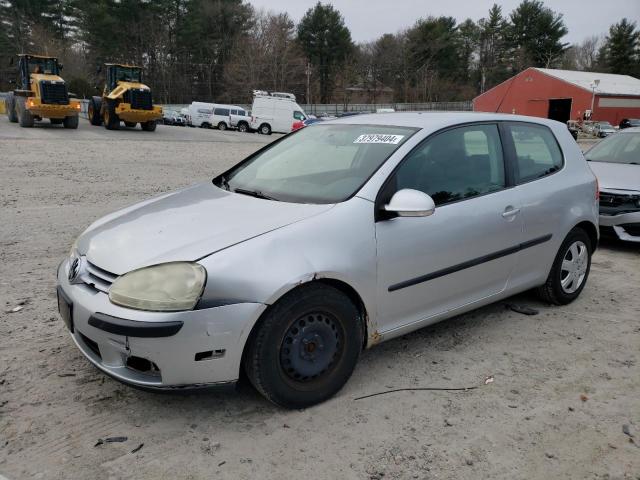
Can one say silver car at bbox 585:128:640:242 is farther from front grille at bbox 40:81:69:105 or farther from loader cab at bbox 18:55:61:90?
loader cab at bbox 18:55:61:90

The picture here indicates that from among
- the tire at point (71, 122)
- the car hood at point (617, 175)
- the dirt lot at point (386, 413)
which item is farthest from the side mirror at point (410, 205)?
the tire at point (71, 122)

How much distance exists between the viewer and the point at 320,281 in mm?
2783

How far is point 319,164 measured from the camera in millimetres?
3619

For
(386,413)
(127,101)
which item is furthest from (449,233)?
(127,101)

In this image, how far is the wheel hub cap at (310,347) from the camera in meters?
2.74

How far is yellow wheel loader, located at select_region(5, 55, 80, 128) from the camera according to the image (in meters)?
22.4

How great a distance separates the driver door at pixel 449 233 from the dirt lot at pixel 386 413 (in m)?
0.42

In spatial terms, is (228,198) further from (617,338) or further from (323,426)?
(617,338)

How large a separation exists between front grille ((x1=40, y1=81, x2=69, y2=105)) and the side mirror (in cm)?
2332

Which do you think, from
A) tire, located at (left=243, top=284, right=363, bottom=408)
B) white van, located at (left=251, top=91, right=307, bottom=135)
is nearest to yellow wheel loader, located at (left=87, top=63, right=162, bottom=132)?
white van, located at (left=251, top=91, right=307, bottom=135)

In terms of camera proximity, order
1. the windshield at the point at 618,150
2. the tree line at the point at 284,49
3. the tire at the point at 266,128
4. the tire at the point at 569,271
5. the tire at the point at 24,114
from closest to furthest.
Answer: the tire at the point at 569,271 → the windshield at the point at 618,150 → the tire at the point at 24,114 → the tire at the point at 266,128 → the tree line at the point at 284,49

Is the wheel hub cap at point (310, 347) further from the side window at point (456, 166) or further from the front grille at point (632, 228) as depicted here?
the front grille at point (632, 228)

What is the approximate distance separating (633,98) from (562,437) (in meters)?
56.9

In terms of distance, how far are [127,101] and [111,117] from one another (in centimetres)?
118
